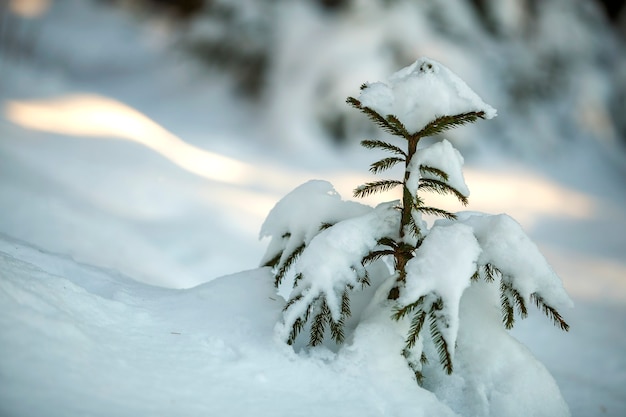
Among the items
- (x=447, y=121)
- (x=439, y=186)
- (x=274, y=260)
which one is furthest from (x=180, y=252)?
(x=447, y=121)

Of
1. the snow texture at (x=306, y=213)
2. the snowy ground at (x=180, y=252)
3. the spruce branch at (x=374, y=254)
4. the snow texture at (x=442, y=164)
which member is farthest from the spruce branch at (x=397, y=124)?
the snowy ground at (x=180, y=252)

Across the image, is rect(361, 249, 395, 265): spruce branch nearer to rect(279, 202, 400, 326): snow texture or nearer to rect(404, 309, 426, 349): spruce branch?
rect(279, 202, 400, 326): snow texture

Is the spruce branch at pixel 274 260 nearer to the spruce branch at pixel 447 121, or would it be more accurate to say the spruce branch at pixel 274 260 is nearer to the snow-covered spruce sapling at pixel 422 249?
the snow-covered spruce sapling at pixel 422 249

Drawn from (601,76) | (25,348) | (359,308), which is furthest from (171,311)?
(601,76)

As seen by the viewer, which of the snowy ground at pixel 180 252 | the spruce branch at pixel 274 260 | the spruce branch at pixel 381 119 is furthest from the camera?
the spruce branch at pixel 274 260

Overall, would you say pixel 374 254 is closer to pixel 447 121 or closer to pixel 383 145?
pixel 383 145

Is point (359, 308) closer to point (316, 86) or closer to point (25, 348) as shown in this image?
point (25, 348)

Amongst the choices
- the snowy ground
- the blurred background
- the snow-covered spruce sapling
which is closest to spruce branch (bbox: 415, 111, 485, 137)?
the snow-covered spruce sapling
